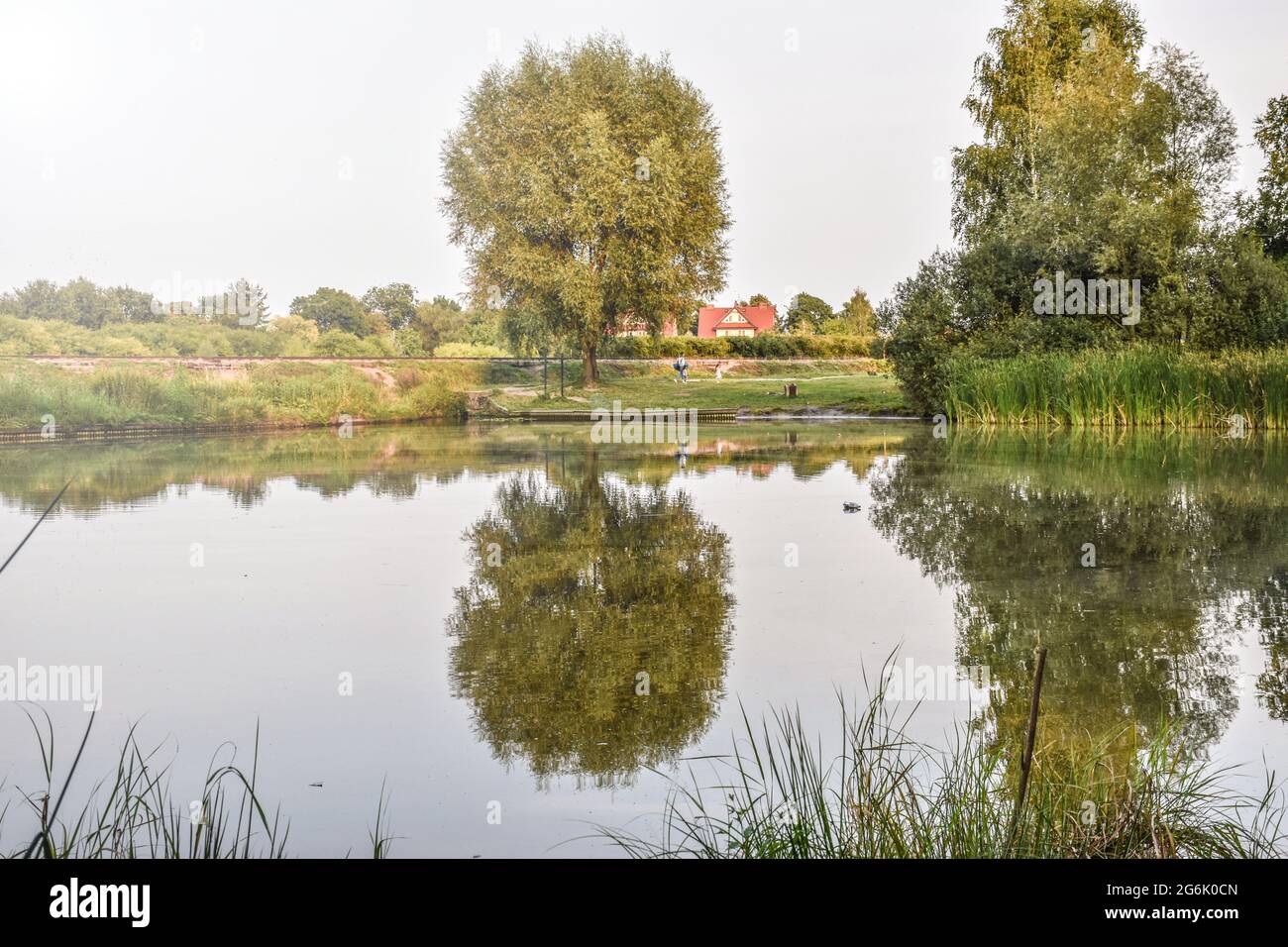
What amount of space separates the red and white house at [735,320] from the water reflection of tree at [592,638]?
108 m

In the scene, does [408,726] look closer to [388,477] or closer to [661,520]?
[661,520]

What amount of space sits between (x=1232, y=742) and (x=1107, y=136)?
29132 millimetres

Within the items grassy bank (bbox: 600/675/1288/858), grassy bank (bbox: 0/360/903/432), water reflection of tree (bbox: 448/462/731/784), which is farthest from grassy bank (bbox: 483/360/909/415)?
grassy bank (bbox: 600/675/1288/858)

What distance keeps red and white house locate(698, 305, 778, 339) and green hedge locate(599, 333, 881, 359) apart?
5471cm

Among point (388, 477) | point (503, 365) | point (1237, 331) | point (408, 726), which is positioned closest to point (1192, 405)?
point (1237, 331)

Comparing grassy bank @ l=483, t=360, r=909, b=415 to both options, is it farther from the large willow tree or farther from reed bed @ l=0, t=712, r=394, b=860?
reed bed @ l=0, t=712, r=394, b=860

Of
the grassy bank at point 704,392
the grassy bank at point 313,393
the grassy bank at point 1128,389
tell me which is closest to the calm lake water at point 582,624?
the grassy bank at point 1128,389

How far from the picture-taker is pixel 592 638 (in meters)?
6.58

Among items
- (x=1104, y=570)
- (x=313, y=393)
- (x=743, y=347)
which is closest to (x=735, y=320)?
(x=743, y=347)

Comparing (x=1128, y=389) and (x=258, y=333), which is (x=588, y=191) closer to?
(x=258, y=333)

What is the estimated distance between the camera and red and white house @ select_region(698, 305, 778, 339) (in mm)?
120938

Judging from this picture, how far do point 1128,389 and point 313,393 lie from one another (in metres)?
20.3
